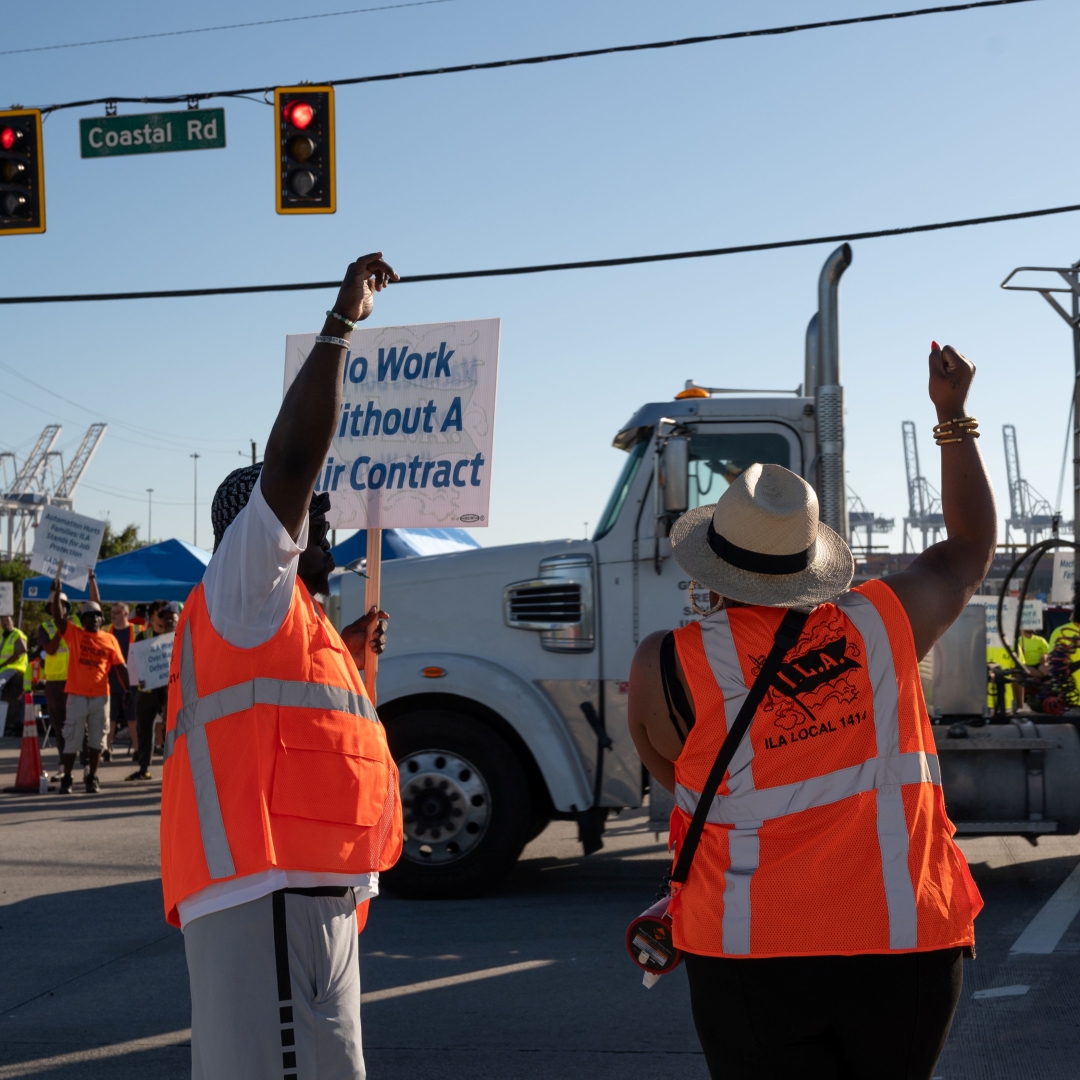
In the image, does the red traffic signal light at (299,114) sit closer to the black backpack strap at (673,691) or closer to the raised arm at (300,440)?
the raised arm at (300,440)

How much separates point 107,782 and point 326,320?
12433 mm

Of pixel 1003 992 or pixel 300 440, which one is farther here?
pixel 1003 992

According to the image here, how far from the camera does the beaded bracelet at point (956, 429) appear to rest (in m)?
2.63

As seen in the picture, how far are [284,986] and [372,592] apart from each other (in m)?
2.70

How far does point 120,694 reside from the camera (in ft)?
55.6

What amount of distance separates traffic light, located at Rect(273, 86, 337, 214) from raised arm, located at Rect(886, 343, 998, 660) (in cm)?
884

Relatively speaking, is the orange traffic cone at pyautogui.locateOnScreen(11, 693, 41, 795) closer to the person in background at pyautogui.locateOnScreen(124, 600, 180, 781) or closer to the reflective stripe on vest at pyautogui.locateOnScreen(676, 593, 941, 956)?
the person in background at pyautogui.locateOnScreen(124, 600, 180, 781)

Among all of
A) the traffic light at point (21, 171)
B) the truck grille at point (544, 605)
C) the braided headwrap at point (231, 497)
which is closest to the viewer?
the braided headwrap at point (231, 497)

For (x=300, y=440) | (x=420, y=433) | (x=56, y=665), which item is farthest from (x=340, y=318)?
(x=56, y=665)

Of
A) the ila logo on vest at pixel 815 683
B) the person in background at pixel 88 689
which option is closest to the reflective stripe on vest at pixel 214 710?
the ila logo on vest at pixel 815 683

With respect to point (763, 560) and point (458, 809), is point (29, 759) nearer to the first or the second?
point (458, 809)

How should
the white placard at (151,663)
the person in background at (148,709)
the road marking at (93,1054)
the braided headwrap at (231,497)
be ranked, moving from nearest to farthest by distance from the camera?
the braided headwrap at (231,497) → the road marking at (93,1054) → the white placard at (151,663) → the person in background at (148,709)

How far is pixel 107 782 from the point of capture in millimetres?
13703

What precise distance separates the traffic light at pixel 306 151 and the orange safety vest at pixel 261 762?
878cm
